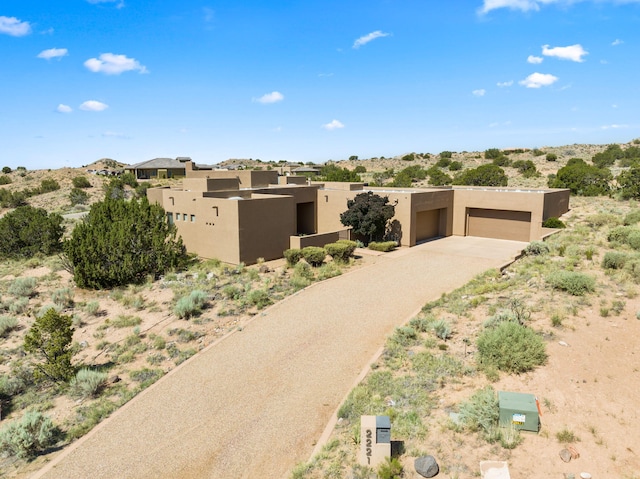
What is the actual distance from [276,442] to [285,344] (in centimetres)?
433

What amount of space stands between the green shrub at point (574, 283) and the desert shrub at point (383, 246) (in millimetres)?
11671

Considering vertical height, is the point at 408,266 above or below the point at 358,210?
below

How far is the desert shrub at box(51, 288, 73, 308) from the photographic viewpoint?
18250mm

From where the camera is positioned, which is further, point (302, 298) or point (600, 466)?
point (302, 298)

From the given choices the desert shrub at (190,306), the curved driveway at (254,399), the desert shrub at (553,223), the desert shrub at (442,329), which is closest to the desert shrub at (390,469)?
the curved driveway at (254,399)

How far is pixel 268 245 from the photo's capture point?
23.9 metres

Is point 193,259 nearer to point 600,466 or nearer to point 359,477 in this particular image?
point 359,477

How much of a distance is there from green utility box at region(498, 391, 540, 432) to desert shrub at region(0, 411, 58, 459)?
9.12 metres

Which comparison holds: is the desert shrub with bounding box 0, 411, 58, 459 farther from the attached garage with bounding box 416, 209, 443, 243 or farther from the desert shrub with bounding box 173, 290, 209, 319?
the attached garage with bounding box 416, 209, 443, 243

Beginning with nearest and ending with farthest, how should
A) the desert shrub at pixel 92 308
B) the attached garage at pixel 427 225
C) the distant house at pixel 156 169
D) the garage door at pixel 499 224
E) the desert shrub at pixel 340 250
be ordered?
the desert shrub at pixel 92 308 → the desert shrub at pixel 340 250 → the garage door at pixel 499 224 → the attached garage at pixel 427 225 → the distant house at pixel 156 169

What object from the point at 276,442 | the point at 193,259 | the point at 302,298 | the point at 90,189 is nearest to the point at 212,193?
the point at 193,259

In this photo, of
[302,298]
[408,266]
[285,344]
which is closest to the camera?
[285,344]

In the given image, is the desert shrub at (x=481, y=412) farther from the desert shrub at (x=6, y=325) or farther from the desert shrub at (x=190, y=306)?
the desert shrub at (x=6, y=325)

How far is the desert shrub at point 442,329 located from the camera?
11836 millimetres
